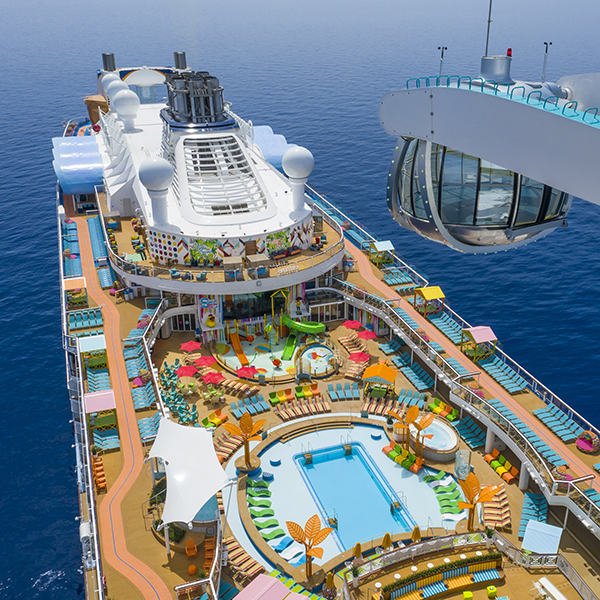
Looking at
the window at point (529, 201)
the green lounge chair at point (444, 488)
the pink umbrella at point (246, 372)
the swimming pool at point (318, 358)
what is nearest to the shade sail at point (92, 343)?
the pink umbrella at point (246, 372)

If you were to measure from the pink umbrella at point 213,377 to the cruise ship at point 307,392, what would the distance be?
17cm

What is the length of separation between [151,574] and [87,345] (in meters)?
19.5

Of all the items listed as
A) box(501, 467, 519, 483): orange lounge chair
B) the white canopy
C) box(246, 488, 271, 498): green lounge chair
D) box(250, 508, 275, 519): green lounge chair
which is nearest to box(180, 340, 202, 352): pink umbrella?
the white canopy

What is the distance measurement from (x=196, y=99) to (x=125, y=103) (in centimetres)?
1756

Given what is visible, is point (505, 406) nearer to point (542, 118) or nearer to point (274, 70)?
point (542, 118)

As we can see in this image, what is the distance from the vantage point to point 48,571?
37.9 metres

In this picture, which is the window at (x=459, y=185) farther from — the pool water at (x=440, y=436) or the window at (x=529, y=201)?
the pool water at (x=440, y=436)

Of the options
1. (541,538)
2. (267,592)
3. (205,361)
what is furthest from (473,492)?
(205,361)

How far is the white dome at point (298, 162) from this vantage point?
5338 cm

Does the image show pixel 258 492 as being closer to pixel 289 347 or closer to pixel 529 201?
pixel 289 347

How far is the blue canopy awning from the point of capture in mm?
70938

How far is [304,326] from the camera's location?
5128 cm

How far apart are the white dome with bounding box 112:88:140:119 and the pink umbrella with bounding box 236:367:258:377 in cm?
4380

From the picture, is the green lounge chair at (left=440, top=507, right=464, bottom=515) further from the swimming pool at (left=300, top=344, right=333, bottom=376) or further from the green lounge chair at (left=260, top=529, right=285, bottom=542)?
the swimming pool at (left=300, top=344, right=333, bottom=376)
